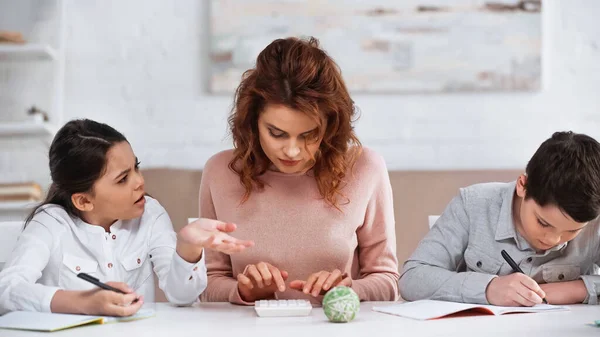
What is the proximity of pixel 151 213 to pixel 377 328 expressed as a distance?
70cm

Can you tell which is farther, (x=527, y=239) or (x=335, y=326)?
(x=527, y=239)

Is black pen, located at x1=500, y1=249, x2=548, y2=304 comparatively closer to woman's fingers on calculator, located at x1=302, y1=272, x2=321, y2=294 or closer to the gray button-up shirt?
the gray button-up shirt

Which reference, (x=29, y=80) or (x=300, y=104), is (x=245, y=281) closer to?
(x=300, y=104)

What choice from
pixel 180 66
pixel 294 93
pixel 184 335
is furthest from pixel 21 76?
pixel 184 335

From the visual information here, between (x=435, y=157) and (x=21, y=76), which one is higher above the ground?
(x=21, y=76)

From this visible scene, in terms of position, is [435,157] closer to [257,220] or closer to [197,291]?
[257,220]

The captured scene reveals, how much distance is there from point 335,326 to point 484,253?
0.52 meters

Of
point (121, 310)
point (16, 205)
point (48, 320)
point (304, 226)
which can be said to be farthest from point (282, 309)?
point (16, 205)

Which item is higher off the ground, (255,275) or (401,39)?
(401,39)

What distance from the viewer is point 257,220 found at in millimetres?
1699

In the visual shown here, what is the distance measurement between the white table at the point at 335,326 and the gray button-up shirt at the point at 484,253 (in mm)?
213

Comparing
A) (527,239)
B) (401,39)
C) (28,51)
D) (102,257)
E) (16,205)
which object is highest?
(401,39)

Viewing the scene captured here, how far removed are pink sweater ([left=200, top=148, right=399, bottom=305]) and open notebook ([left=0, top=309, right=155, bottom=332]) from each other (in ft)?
1.47

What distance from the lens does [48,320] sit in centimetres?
115
